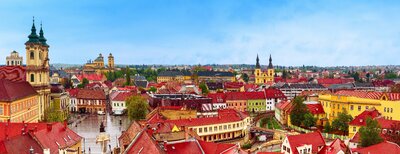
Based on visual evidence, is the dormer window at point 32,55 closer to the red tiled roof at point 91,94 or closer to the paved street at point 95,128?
the paved street at point 95,128

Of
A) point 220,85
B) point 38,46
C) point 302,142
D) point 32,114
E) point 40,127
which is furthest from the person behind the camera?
point 220,85

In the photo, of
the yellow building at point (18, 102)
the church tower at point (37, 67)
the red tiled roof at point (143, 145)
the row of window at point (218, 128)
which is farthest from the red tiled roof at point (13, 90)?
the red tiled roof at point (143, 145)

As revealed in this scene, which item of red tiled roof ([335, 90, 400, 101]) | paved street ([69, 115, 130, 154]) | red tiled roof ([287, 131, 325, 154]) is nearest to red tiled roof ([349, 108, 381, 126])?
red tiled roof ([335, 90, 400, 101])

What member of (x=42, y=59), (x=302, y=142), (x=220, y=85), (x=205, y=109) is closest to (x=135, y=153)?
(x=302, y=142)

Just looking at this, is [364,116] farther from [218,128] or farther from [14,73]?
[14,73]

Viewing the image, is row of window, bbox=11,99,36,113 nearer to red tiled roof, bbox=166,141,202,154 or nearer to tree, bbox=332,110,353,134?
red tiled roof, bbox=166,141,202,154

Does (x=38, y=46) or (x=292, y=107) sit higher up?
(x=38, y=46)

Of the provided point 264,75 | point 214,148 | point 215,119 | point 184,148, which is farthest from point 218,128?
point 264,75

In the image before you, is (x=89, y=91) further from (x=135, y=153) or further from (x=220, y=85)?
(x=135, y=153)
